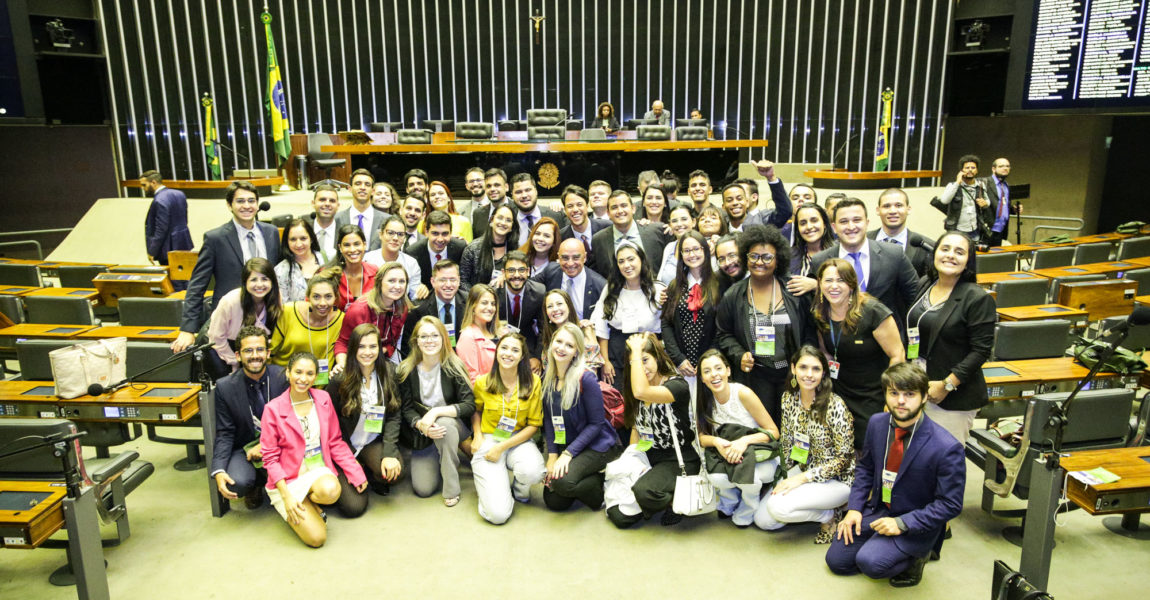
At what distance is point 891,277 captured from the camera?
3.60 meters

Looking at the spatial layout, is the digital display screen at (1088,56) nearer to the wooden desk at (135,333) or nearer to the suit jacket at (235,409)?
the suit jacket at (235,409)

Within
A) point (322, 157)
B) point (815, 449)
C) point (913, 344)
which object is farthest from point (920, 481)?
point (322, 157)

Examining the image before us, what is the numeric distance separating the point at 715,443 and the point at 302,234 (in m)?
2.68

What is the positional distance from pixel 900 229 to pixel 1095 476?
182 cm

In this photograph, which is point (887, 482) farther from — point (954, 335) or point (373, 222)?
point (373, 222)

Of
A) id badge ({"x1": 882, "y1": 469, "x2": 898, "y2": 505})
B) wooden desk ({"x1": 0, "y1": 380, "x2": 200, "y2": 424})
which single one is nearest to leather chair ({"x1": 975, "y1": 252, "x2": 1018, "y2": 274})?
id badge ({"x1": 882, "y1": 469, "x2": 898, "y2": 505})

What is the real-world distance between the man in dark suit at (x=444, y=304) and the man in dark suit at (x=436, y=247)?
405 mm

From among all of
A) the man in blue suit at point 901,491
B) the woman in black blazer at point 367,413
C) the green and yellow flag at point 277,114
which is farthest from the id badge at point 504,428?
the green and yellow flag at point 277,114

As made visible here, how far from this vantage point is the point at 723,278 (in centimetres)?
375

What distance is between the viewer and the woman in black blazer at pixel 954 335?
10.6 feet

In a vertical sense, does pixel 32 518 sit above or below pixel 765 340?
below

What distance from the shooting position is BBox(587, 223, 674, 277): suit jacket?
14.6 ft

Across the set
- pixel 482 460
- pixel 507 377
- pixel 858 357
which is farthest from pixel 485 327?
pixel 858 357

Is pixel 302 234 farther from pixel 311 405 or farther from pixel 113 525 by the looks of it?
pixel 113 525
